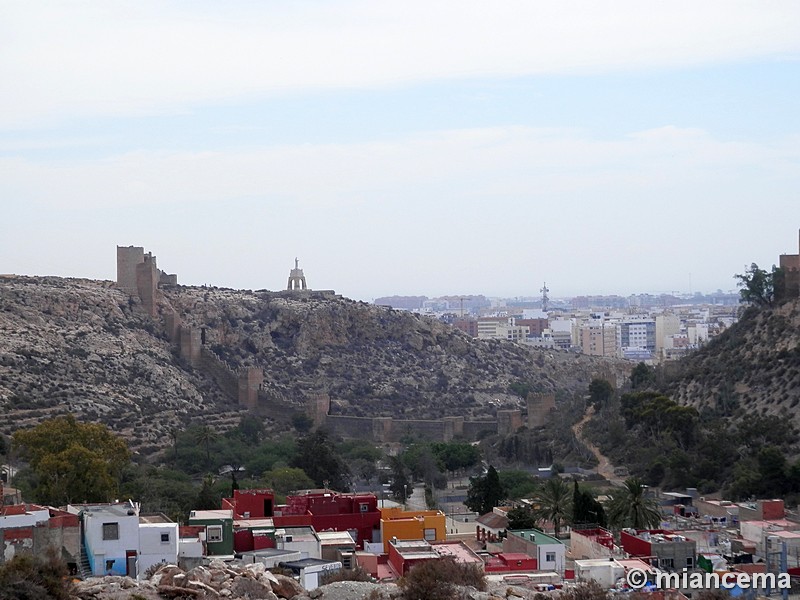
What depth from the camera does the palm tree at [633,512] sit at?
91.1 ft

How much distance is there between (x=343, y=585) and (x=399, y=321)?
4543 centimetres

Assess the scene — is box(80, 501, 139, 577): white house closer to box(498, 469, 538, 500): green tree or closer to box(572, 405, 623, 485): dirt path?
box(498, 469, 538, 500): green tree

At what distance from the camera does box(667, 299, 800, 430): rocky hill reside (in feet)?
134

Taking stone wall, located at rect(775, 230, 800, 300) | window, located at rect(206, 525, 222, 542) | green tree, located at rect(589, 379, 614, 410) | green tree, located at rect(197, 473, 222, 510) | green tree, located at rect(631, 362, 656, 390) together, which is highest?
stone wall, located at rect(775, 230, 800, 300)

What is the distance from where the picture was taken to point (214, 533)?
2452cm

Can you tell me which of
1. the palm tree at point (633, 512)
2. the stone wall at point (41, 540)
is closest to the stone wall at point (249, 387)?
the palm tree at point (633, 512)

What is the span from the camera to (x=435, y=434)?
2025 inches

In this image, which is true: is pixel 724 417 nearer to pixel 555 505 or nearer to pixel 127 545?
pixel 555 505

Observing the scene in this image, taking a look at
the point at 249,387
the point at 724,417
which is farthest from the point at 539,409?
the point at 249,387

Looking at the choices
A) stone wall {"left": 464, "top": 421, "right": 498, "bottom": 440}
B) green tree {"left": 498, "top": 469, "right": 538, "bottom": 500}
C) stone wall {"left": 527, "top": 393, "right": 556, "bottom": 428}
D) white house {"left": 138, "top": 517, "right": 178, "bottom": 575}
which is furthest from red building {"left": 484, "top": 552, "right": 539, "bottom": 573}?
stone wall {"left": 464, "top": 421, "right": 498, "bottom": 440}

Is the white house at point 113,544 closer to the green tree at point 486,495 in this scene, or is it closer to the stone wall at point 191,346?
the green tree at point 486,495

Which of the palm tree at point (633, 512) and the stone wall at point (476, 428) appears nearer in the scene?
the palm tree at point (633, 512)

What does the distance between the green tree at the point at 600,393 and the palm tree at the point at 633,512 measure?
19511mm

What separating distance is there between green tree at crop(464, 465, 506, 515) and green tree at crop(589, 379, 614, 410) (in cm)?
1391
